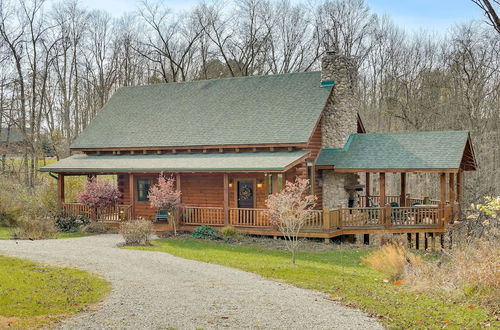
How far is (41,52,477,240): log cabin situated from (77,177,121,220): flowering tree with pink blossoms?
0.52 m

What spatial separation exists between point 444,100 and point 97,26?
29.1 metres

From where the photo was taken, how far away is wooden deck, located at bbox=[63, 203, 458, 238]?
70.4 feet

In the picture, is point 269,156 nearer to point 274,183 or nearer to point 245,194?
point 274,183

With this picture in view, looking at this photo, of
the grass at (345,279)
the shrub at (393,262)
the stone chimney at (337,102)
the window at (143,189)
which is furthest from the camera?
the window at (143,189)

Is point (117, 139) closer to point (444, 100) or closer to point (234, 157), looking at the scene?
point (234, 157)

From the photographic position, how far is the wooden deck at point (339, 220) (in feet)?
70.4

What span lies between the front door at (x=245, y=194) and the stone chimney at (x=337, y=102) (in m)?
4.03

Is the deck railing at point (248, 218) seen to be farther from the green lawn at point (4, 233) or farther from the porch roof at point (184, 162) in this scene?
the green lawn at point (4, 233)

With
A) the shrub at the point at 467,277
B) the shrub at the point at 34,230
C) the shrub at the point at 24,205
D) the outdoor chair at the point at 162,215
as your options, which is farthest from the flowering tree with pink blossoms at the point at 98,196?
the shrub at the point at 467,277

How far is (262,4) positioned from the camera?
4634 centimetres

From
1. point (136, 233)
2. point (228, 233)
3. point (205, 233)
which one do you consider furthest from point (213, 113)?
point (136, 233)

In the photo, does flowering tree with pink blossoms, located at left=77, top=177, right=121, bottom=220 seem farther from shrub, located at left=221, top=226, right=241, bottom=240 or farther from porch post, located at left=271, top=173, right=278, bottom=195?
porch post, located at left=271, top=173, right=278, bottom=195

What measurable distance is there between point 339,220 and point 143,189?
10.1m

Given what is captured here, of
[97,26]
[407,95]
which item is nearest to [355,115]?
[407,95]
